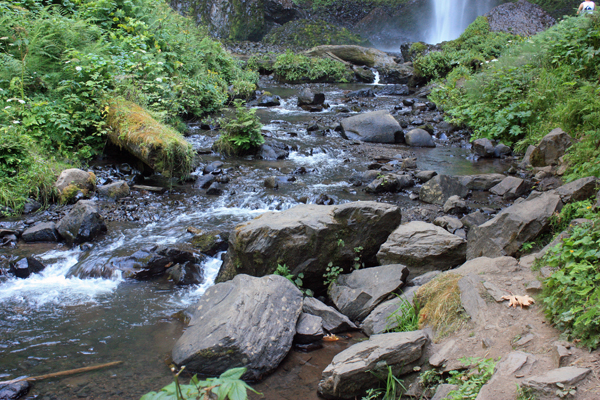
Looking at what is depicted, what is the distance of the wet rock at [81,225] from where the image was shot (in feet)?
20.9

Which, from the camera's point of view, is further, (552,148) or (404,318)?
(552,148)

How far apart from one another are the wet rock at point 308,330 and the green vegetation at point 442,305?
1.06 meters

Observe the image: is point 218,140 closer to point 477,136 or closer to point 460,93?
point 477,136

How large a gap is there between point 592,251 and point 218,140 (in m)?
8.99

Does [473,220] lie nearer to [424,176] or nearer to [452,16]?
[424,176]

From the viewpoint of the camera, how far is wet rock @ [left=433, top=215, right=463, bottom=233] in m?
6.32

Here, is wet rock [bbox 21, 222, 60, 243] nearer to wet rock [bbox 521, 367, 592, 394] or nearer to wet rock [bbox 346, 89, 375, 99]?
wet rock [bbox 521, 367, 592, 394]

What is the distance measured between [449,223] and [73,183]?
→ 692 centimetres

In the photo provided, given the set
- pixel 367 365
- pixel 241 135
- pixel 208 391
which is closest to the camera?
pixel 208 391

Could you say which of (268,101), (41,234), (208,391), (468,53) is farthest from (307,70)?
(208,391)

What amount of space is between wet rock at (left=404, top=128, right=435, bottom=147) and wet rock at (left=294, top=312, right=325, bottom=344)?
336 inches

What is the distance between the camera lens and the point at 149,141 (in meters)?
8.34

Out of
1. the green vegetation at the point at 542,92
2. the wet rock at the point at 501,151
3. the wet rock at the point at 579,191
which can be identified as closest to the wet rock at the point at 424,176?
the green vegetation at the point at 542,92

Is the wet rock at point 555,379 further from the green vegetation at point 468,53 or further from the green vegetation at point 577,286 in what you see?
the green vegetation at point 468,53
